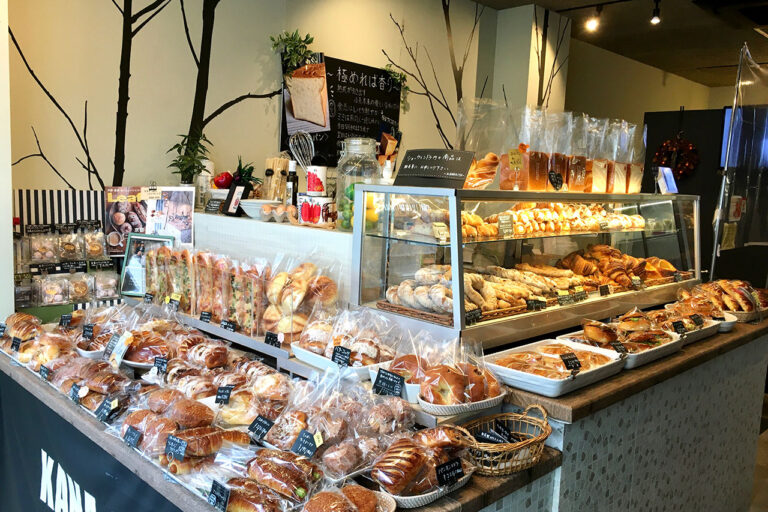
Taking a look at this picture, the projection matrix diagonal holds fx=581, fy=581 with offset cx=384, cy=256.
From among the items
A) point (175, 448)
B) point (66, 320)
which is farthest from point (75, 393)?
point (66, 320)

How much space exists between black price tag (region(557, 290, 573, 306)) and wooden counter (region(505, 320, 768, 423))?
43 cm

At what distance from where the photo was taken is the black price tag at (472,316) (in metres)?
2.00

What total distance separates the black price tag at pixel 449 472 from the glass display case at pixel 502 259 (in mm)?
597

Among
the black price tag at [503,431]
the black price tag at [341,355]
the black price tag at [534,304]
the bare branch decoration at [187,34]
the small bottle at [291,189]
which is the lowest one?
the black price tag at [503,431]

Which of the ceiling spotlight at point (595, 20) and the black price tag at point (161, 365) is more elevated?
the ceiling spotlight at point (595, 20)

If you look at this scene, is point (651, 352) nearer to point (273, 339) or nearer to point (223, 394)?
point (273, 339)

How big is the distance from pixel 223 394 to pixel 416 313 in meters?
0.74

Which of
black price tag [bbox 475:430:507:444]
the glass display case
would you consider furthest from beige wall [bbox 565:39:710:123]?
black price tag [bbox 475:430:507:444]

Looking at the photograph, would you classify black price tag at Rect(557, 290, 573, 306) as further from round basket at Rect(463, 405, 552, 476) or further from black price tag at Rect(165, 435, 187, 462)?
black price tag at Rect(165, 435, 187, 462)

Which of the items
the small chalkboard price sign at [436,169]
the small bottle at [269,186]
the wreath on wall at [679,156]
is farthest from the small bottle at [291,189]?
the wreath on wall at [679,156]

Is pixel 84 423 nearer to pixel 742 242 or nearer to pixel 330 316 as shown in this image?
pixel 330 316

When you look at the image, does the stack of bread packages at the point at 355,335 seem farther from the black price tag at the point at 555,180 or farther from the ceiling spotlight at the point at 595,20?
the ceiling spotlight at the point at 595,20

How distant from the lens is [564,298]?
248cm

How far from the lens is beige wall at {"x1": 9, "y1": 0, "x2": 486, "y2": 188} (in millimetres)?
3088
